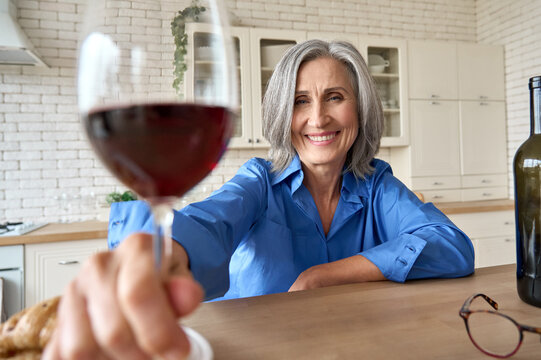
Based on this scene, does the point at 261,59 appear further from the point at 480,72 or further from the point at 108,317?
the point at 108,317

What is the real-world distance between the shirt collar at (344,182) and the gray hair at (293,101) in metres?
0.03

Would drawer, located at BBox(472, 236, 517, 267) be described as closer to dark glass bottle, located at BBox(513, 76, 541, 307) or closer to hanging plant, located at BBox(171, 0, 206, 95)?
dark glass bottle, located at BBox(513, 76, 541, 307)

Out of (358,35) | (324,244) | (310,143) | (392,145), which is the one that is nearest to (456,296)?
(324,244)

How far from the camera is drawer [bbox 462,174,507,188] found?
359 centimetres

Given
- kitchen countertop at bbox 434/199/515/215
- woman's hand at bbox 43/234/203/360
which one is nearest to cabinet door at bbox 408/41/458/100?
kitchen countertop at bbox 434/199/515/215

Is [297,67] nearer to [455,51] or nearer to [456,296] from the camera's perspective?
[456,296]

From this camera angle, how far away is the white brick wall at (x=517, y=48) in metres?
3.37

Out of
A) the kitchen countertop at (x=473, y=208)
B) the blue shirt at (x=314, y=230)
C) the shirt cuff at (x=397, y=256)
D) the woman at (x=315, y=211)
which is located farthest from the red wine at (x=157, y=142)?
the kitchen countertop at (x=473, y=208)

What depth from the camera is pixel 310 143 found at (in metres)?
1.21

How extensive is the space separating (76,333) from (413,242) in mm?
757

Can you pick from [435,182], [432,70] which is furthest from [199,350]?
[432,70]

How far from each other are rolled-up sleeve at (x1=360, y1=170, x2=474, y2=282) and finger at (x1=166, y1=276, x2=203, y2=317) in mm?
597

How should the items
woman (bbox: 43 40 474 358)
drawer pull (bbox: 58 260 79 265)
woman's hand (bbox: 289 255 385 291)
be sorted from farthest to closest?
drawer pull (bbox: 58 260 79 265) < woman's hand (bbox: 289 255 385 291) < woman (bbox: 43 40 474 358)

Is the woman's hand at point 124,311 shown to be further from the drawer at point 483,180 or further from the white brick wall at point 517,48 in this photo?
the white brick wall at point 517,48
